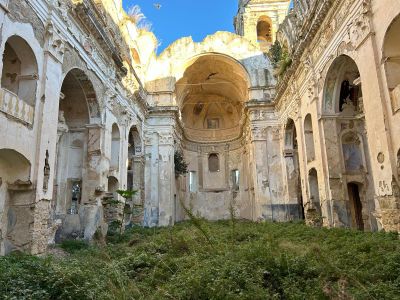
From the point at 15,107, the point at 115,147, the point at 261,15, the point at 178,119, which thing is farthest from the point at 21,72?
the point at 261,15

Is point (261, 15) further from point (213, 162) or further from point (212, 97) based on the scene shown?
point (213, 162)

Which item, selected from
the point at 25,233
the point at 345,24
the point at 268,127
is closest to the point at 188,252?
the point at 25,233

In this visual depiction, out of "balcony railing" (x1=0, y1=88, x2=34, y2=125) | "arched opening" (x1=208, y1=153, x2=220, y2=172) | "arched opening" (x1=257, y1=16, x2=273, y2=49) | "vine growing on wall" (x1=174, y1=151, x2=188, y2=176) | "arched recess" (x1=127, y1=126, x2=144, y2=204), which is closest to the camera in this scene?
"balcony railing" (x1=0, y1=88, x2=34, y2=125)

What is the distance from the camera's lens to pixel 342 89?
14.2 meters

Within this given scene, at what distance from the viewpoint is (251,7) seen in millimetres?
32500

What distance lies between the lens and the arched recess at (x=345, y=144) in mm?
13117

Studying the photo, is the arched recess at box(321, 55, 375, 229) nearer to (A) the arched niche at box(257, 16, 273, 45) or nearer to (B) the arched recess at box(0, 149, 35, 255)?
(B) the arched recess at box(0, 149, 35, 255)

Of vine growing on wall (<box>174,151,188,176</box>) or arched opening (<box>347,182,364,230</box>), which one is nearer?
arched opening (<box>347,182,364,230</box>)

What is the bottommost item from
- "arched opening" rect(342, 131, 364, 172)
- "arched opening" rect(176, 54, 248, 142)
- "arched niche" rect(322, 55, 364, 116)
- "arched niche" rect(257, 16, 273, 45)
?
"arched opening" rect(342, 131, 364, 172)

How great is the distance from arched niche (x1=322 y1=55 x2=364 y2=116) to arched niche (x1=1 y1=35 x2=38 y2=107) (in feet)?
32.9

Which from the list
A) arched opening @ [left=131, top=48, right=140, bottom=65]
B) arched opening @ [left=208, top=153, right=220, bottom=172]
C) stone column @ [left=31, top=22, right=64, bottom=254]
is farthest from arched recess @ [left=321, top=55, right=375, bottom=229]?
arched opening @ [left=208, top=153, right=220, bottom=172]

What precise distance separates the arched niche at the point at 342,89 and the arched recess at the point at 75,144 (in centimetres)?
926

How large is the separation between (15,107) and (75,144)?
589cm

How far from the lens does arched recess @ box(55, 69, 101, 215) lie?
1365 centimetres
